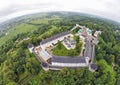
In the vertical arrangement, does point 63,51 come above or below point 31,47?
below

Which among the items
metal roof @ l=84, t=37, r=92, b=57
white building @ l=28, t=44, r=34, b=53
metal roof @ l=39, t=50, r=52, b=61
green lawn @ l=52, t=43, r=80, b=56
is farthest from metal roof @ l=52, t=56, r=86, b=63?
white building @ l=28, t=44, r=34, b=53

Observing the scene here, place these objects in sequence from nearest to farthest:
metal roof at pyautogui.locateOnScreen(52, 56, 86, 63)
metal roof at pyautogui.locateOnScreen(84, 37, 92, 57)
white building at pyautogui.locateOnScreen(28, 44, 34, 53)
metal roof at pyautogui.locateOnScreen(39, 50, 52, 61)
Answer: metal roof at pyautogui.locateOnScreen(52, 56, 86, 63) → metal roof at pyautogui.locateOnScreen(39, 50, 52, 61) → metal roof at pyautogui.locateOnScreen(84, 37, 92, 57) → white building at pyautogui.locateOnScreen(28, 44, 34, 53)

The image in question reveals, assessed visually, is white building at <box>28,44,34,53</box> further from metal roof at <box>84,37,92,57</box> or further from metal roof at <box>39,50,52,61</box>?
metal roof at <box>84,37,92,57</box>

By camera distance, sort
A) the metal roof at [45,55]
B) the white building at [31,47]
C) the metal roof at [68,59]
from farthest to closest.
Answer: the white building at [31,47]
the metal roof at [45,55]
the metal roof at [68,59]

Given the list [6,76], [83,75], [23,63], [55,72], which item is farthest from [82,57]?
[6,76]

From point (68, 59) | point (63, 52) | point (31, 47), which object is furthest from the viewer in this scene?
point (31, 47)

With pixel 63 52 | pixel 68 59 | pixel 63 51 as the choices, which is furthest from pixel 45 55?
pixel 68 59

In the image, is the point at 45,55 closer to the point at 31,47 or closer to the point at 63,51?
the point at 63,51

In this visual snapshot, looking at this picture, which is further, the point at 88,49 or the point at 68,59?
the point at 88,49

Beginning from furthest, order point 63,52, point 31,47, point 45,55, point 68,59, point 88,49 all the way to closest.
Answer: point 31,47 < point 88,49 < point 63,52 < point 45,55 < point 68,59

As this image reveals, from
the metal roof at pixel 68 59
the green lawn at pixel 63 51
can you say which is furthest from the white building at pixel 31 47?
the metal roof at pixel 68 59

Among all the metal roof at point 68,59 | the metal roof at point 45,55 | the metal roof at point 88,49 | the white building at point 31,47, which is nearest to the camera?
the metal roof at point 68,59

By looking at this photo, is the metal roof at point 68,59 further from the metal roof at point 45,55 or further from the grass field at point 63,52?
the metal roof at point 45,55
